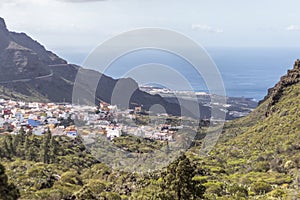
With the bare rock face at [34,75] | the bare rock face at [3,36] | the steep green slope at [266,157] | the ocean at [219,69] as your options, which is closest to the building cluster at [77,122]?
the steep green slope at [266,157]

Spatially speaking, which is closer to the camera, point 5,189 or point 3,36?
point 5,189

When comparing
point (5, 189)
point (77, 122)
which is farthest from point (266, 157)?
point (5, 189)

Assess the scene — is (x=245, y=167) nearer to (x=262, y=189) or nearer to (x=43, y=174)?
(x=262, y=189)

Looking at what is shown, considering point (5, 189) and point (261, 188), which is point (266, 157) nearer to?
point (261, 188)

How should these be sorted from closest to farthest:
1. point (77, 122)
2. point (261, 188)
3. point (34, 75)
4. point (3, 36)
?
point (261, 188), point (77, 122), point (34, 75), point (3, 36)

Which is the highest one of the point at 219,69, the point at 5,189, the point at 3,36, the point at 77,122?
the point at 3,36

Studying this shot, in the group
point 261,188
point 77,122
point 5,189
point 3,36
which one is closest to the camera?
point 5,189

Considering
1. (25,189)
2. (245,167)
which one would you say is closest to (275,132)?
(245,167)

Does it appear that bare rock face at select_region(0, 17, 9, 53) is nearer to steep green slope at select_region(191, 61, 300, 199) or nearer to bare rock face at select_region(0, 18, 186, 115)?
bare rock face at select_region(0, 18, 186, 115)

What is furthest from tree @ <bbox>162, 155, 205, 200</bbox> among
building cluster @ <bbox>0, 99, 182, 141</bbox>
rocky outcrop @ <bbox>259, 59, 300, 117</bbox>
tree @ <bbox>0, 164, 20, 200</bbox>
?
rocky outcrop @ <bbox>259, 59, 300, 117</bbox>
